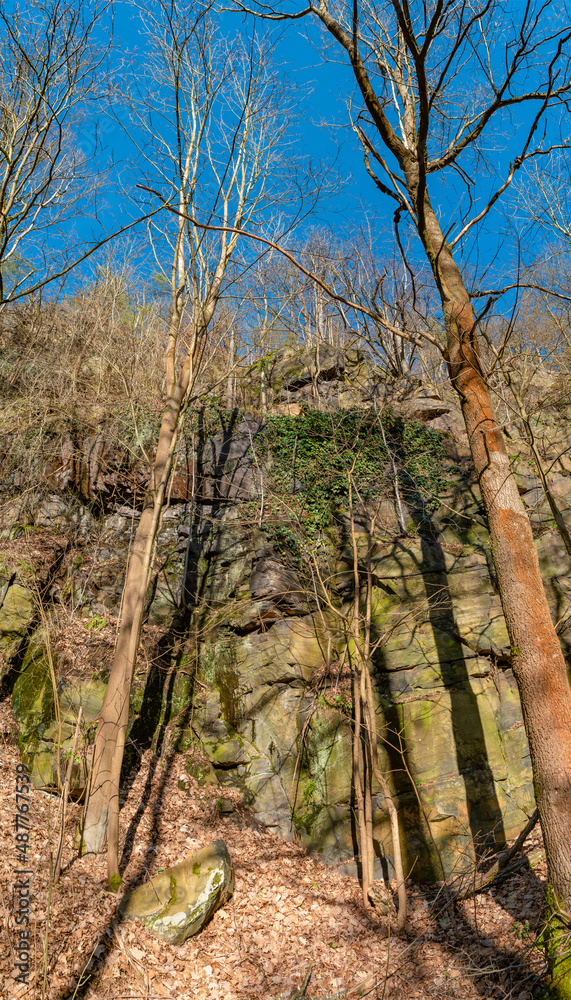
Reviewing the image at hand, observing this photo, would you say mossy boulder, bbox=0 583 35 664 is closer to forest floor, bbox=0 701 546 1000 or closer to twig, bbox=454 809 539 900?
forest floor, bbox=0 701 546 1000

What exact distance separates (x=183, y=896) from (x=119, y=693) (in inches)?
80.9

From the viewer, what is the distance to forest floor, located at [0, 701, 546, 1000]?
367cm

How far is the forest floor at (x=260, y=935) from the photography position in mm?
3670

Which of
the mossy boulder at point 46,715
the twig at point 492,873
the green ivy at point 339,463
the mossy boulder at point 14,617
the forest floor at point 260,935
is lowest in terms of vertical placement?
the forest floor at point 260,935

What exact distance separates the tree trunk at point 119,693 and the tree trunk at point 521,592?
408cm

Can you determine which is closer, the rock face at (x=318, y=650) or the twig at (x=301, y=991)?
the twig at (x=301, y=991)

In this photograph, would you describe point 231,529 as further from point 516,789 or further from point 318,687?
point 516,789

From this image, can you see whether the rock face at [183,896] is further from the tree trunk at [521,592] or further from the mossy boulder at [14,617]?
the mossy boulder at [14,617]

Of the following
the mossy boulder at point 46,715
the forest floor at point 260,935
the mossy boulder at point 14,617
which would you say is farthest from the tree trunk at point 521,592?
the mossy boulder at point 14,617

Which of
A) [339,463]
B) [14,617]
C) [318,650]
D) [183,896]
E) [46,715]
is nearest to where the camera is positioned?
[183,896]

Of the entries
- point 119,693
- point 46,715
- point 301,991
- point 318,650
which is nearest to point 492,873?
point 301,991

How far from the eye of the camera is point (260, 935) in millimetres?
4574

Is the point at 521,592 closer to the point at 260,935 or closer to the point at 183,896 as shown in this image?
the point at 260,935

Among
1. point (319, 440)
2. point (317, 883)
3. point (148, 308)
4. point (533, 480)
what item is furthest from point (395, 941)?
point (148, 308)
